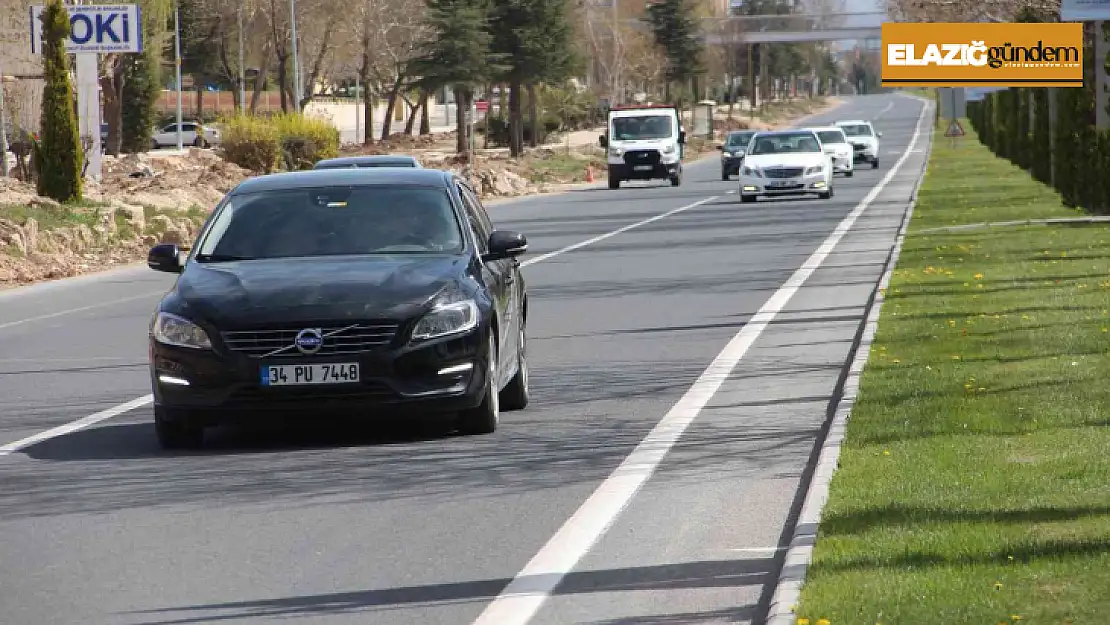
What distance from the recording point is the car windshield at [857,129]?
236 ft

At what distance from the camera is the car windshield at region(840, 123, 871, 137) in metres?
71.9

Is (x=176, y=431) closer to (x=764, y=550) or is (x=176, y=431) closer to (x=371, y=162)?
(x=764, y=550)

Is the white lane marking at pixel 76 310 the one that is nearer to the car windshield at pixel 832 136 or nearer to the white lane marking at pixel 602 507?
the white lane marking at pixel 602 507

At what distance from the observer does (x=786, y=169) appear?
1809 inches

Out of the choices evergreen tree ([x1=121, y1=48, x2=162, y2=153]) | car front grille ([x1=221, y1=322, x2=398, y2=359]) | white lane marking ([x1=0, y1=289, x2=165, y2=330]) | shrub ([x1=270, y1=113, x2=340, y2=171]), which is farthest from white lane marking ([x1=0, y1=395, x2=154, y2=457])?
evergreen tree ([x1=121, y1=48, x2=162, y2=153])

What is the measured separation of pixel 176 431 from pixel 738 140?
195 ft

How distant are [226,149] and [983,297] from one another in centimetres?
3996

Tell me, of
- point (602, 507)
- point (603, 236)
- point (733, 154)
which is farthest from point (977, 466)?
point (733, 154)

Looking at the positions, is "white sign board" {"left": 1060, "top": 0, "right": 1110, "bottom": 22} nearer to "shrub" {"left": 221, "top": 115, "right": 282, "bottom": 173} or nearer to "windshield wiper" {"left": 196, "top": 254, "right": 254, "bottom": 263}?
"windshield wiper" {"left": 196, "top": 254, "right": 254, "bottom": 263}

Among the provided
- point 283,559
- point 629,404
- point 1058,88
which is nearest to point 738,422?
point 629,404

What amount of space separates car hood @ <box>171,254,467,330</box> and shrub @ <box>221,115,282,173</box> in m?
44.8

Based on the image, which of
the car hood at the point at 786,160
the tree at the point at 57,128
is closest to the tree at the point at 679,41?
the car hood at the point at 786,160

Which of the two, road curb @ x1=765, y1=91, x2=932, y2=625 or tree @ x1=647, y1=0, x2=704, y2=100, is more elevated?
tree @ x1=647, y1=0, x2=704, y2=100

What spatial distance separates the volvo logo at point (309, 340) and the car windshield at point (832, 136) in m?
51.9
